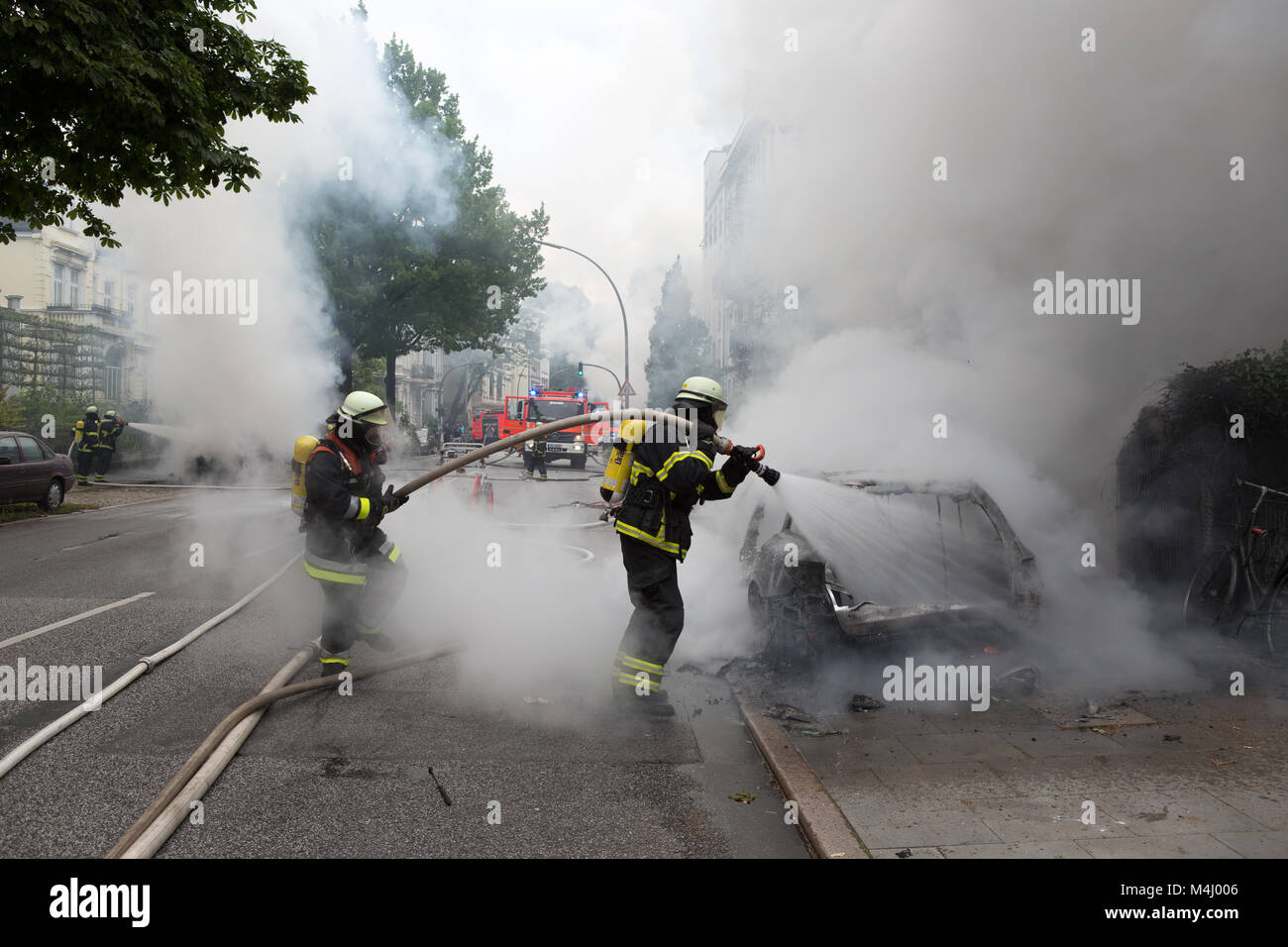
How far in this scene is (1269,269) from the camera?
7.15 m

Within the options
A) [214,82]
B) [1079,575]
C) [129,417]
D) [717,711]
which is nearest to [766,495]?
[717,711]

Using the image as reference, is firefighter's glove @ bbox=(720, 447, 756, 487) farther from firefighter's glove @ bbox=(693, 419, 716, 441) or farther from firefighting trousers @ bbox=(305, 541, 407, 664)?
firefighting trousers @ bbox=(305, 541, 407, 664)

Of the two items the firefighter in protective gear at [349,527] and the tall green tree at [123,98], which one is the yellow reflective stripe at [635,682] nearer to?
the firefighter in protective gear at [349,527]

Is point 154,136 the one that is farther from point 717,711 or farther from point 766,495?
point 717,711

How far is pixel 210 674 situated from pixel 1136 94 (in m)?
8.52

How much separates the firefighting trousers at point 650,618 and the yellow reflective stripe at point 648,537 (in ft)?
0.14

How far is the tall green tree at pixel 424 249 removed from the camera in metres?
23.3

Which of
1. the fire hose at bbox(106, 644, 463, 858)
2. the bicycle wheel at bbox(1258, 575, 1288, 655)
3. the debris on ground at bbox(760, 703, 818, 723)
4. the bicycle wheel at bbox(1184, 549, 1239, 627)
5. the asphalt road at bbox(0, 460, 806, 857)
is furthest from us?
the bicycle wheel at bbox(1184, 549, 1239, 627)

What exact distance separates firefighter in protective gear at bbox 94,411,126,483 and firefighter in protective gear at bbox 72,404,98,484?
109 mm

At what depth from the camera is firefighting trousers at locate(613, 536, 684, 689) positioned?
4402 mm

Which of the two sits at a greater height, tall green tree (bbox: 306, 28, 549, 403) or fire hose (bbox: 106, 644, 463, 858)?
tall green tree (bbox: 306, 28, 549, 403)

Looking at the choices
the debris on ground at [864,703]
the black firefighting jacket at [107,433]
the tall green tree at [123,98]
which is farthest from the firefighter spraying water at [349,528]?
the black firefighting jacket at [107,433]

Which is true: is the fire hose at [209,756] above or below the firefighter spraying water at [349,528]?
below

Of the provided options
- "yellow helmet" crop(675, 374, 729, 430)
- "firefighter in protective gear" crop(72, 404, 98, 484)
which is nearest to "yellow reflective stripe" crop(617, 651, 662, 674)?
"yellow helmet" crop(675, 374, 729, 430)
